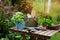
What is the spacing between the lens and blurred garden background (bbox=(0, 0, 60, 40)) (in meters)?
4.90

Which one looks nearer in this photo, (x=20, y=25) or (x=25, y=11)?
(x=20, y=25)

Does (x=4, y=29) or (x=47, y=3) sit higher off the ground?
(x=47, y=3)

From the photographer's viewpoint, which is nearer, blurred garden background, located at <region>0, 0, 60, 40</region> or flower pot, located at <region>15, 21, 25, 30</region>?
flower pot, located at <region>15, 21, 25, 30</region>

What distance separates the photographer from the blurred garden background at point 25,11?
4898 mm

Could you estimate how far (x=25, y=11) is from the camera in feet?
20.7

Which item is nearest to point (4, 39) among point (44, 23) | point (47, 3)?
point (44, 23)

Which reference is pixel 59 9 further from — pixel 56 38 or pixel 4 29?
pixel 4 29

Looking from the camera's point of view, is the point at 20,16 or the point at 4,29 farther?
the point at 4,29

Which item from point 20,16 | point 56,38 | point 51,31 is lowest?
point 56,38

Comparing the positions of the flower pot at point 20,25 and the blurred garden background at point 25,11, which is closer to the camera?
the flower pot at point 20,25

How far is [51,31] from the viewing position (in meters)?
3.57

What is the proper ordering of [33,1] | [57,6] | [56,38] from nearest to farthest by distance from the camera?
1. [56,38]
2. [57,6]
3. [33,1]

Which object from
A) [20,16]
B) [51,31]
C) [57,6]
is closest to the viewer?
[51,31]

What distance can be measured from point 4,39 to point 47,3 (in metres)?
1.94
